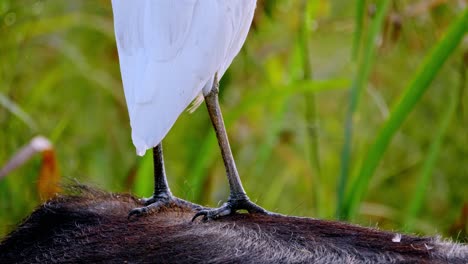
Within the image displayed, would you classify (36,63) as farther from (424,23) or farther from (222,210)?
(222,210)

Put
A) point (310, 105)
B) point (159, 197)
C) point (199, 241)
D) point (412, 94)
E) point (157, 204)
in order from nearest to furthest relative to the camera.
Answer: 1. point (199, 241)
2. point (157, 204)
3. point (159, 197)
4. point (412, 94)
5. point (310, 105)

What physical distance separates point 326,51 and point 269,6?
1.02 meters

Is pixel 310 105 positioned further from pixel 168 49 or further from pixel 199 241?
pixel 199 241

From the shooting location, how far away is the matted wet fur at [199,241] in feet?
4.50

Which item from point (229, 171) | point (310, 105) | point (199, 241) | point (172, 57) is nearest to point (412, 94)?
point (229, 171)

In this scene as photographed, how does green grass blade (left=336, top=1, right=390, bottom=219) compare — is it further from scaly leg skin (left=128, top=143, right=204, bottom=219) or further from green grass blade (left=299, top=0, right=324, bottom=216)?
scaly leg skin (left=128, top=143, right=204, bottom=219)

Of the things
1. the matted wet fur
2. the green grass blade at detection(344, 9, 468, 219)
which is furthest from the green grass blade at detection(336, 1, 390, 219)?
the matted wet fur

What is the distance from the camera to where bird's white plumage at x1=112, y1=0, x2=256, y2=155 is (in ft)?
5.88

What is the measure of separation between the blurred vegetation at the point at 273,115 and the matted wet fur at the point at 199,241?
3.24 ft

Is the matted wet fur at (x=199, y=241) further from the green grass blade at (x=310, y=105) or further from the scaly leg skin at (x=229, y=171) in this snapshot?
the green grass blade at (x=310, y=105)

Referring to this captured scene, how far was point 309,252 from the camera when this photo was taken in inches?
54.6

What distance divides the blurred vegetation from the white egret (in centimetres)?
62

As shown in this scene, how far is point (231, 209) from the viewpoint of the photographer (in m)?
1.84

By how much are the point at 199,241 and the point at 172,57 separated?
0.55 metres
